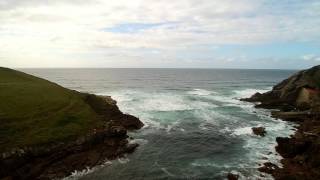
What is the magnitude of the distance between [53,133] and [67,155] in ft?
14.9

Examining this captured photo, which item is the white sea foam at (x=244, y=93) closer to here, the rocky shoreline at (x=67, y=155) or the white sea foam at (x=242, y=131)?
the white sea foam at (x=242, y=131)

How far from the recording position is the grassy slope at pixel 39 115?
3997cm

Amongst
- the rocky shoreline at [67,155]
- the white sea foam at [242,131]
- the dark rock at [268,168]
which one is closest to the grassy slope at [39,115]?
the rocky shoreline at [67,155]

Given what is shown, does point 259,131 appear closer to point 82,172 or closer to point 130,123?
point 130,123

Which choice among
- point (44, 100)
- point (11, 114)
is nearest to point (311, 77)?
point (44, 100)

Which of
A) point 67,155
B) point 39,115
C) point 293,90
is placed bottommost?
point 67,155

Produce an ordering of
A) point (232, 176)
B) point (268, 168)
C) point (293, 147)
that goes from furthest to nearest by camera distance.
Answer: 1. point (293, 147)
2. point (268, 168)
3. point (232, 176)

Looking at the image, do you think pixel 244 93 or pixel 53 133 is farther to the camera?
pixel 244 93

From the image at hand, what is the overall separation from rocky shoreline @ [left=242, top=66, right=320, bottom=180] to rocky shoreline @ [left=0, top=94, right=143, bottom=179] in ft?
66.7

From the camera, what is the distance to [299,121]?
6188 centimetres

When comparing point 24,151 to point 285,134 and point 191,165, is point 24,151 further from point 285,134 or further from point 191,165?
point 285,134

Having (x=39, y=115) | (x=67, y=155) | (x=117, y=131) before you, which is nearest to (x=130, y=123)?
(x=117, y=131)

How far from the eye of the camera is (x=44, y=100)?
54188 millimetres

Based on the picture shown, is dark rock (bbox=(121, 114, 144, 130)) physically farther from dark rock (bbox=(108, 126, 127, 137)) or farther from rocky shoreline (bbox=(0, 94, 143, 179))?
dark rock (bbox=(108, 126, 127, 137))
